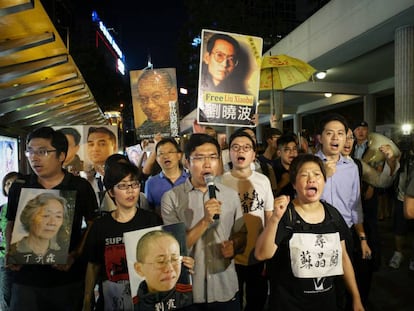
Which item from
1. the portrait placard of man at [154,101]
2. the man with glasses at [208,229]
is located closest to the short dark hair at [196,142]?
the man with glasses at [208,229]

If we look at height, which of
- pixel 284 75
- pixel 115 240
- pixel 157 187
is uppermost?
pixel 284 75

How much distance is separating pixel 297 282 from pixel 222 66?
8.11 feet

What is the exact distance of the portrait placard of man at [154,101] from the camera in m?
4.71

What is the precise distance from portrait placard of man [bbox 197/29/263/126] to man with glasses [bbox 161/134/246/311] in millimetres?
1245

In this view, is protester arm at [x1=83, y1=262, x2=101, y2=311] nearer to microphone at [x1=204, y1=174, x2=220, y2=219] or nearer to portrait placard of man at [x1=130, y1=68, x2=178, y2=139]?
microphone at [x1=204, y1=174, x2=220, y2=219]

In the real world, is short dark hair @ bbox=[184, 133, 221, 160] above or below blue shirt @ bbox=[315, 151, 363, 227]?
above

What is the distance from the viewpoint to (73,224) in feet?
9.01

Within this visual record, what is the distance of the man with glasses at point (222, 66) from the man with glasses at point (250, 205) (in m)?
0.78

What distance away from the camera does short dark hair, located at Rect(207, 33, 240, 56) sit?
3864mm

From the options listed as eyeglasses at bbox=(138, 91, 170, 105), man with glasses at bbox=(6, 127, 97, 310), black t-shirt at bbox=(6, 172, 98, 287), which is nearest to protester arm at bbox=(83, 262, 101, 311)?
black t-shirt at bbox=(6, 172, 98, 287)

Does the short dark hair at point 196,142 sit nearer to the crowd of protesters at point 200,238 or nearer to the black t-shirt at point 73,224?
the crowd of protesters at point 200,238

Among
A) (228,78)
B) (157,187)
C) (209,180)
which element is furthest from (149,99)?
(209,180)

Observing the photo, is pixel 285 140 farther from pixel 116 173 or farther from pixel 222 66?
pixel 116 173

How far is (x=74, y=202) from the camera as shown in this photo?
2.59 metres
